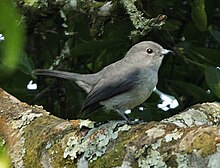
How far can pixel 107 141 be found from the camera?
1724 mm

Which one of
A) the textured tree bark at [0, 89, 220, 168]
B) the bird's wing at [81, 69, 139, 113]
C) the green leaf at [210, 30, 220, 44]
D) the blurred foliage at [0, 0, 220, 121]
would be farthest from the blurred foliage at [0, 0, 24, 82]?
the green leaf at [210, 30, 220, 44]

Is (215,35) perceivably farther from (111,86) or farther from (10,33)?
(10,33)

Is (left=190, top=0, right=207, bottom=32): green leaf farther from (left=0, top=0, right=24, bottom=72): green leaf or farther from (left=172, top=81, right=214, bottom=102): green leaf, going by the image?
(left=0, top=0, right=24, bottom=72): green leaf

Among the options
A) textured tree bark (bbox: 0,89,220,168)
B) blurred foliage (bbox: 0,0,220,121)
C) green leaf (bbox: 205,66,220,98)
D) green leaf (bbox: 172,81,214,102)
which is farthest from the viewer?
green leaf (bbox: 172,81,214,102)

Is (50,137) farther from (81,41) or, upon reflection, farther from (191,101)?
(191,101)

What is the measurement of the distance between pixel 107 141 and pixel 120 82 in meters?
2.35

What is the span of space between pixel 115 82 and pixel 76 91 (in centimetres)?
33

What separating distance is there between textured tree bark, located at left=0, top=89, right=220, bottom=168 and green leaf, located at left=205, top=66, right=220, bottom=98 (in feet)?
2.27

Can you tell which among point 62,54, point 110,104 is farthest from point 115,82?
point 62,54

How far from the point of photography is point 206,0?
385 centimetres

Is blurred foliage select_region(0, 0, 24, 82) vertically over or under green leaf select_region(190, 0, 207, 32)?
over

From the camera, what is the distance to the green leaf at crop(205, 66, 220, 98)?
3160 mm

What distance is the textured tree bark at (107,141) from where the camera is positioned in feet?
4.49

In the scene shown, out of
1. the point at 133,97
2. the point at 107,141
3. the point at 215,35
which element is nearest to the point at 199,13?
the point at 215,35
